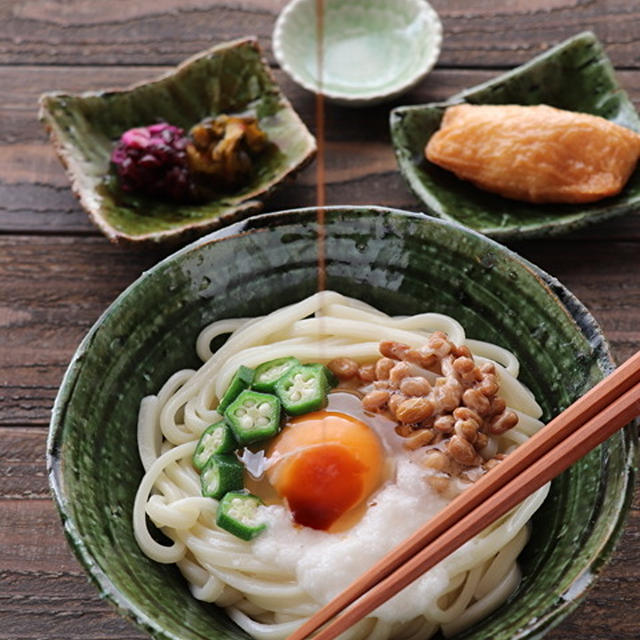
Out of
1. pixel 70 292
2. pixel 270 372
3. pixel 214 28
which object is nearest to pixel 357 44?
pixel 214 28

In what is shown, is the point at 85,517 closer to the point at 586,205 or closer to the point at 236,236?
the point at 236,236

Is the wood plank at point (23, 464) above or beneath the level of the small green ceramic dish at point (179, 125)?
beneath

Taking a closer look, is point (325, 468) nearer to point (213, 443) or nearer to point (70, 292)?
point (213, 443)

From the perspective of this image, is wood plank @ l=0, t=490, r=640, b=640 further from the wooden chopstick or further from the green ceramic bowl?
the wooden chopstick

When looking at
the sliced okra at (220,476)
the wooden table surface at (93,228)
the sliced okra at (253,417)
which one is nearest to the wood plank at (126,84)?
the wooden table surface at (93,228)

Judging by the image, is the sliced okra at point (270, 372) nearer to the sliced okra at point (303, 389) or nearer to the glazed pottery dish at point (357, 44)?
the sliced okra at point (303, 389)

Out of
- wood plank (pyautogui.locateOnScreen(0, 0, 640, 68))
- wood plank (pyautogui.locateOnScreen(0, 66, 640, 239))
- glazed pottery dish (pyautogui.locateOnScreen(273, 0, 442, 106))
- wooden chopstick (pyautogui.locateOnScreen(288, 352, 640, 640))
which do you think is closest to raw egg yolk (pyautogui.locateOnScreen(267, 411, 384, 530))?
wooden chopstick (pyautogui.locateOnScreen(288, 352, 640, 640))

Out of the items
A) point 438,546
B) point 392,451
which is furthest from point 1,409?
point 438,546
